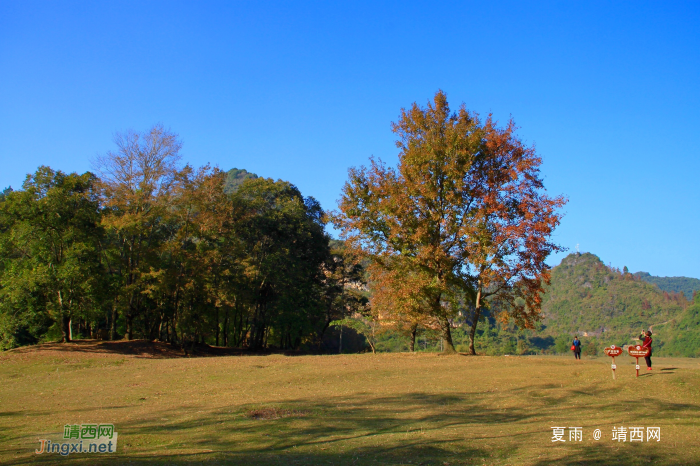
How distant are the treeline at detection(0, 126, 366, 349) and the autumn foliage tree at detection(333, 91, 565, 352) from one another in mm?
10803

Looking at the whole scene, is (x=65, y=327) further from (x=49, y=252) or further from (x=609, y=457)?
(x=609, y=457)

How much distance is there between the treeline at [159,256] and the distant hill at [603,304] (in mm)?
76745

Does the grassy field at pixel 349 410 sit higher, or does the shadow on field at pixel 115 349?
the grassy field at pixel 349 410

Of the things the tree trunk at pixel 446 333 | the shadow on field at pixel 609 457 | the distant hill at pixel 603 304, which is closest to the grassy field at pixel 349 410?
the shadow on field at pixel 609 457

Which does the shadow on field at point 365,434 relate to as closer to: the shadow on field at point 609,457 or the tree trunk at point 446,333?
the shadow on field at point 609,457

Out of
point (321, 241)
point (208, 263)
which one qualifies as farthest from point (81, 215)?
point (321, 241)

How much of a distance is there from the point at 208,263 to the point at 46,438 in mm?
21570

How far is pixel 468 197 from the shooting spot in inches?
978

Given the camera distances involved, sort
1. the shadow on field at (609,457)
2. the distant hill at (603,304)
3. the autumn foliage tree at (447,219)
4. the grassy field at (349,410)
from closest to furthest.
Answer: the shadow on field at (609,457) < the grassy field at (349,410) < the autumn foliage tree at (447,219) < the distant hill at (603,304)

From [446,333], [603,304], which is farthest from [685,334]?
[446,333]

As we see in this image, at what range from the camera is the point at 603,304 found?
4815 inches

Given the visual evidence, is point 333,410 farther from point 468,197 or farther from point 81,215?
point 81,215

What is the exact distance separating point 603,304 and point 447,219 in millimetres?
116201

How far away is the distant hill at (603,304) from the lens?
106 m
